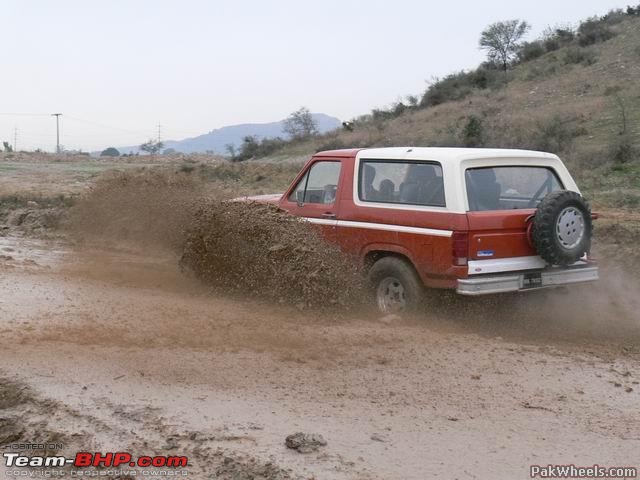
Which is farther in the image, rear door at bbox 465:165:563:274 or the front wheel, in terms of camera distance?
the front wheel

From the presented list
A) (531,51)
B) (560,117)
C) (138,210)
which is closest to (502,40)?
(531,51)

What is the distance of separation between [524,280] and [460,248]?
730mm

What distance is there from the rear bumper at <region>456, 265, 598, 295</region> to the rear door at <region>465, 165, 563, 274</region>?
0.23 ft

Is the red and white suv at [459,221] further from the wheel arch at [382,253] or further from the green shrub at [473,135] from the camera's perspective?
the green shrub at [473,135]

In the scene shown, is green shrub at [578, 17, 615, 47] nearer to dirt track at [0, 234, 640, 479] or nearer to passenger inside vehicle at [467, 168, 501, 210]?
dirt track at [0, 234, 640, 479]

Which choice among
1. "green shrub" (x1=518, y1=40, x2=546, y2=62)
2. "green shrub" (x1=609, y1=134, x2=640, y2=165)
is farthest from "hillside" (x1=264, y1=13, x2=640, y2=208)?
"green shrub" (x1=518, y1=40, x2=546, y2=62)

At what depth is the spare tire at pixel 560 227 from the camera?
6445 millimetres

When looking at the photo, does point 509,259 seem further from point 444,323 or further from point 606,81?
point 606,81

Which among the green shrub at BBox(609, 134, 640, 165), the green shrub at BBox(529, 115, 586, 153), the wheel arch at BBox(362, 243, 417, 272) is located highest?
the green shrub at BBox(529, 115, 586, 153)

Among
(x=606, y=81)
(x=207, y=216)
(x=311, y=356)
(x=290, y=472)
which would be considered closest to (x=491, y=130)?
(x=606, y=81)

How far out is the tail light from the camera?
251 inches

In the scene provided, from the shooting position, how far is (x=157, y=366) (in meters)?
5.63

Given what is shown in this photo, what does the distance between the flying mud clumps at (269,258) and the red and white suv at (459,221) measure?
260 mm

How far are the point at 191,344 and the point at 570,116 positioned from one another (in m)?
20.1
